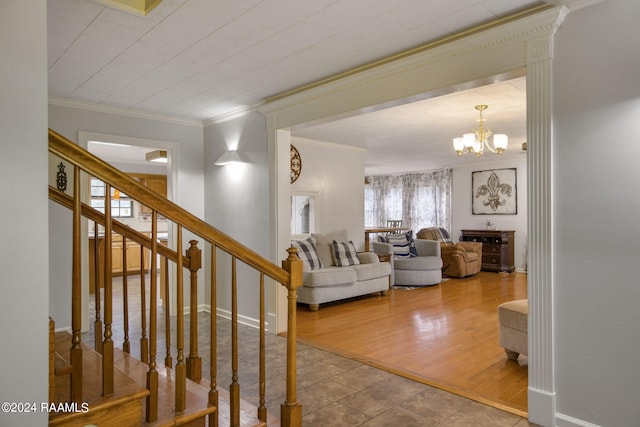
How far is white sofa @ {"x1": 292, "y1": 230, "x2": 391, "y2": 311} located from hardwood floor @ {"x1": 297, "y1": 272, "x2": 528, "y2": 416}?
17 cm

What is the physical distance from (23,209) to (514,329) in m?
3.49

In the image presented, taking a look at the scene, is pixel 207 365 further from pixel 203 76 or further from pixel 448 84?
pixel 448 84

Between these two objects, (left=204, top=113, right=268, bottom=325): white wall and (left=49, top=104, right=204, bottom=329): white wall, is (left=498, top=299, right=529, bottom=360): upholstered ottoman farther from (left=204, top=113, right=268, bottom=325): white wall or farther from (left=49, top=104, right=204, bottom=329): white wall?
(left=49, top=104, right=204, bottom=329): white wall

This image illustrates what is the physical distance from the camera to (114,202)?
9148 millimetres

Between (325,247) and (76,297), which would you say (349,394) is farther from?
(325,247)

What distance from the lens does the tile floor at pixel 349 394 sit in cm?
254

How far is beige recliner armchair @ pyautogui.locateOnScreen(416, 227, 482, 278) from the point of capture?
8125 mm

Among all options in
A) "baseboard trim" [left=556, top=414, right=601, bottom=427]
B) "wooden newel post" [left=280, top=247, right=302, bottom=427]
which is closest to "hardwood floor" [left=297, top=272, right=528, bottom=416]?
"baseboard trim" [left=556, top=414, right=601, bottom=427]

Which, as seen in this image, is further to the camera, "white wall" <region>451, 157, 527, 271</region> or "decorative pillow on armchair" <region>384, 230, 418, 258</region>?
"white wall" <region>451, 157, 527, 271</region>

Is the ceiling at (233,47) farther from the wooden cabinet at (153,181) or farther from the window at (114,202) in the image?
the window at (114,202)

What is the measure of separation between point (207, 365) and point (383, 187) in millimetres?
8924

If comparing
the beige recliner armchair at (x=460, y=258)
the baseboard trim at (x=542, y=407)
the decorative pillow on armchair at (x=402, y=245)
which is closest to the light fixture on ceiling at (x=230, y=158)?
the baseboard trim at (x=542, y=407)

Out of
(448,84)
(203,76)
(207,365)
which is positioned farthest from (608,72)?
(207,365)

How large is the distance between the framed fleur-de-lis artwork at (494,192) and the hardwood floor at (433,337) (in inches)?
104
